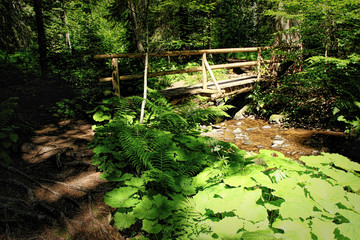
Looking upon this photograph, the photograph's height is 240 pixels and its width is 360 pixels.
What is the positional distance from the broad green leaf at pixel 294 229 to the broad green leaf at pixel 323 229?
39mm

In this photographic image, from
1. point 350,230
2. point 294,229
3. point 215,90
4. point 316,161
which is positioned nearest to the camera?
point 350,230

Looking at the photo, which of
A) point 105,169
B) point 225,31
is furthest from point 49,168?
point 225,31

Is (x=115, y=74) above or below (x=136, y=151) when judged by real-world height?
above

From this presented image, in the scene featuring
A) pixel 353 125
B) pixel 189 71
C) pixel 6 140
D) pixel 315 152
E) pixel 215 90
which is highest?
pixel 189 71

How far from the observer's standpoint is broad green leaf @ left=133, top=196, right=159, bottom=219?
4.86ft

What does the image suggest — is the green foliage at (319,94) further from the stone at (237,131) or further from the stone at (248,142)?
the stone at (248,142)

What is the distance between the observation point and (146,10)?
12.5 feet

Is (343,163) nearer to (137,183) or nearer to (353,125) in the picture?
(137,183)

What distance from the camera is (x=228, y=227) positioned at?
3.91 ft

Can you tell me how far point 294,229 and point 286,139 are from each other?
16.1ft

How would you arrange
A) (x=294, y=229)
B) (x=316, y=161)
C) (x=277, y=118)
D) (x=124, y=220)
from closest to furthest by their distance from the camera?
1. (x=294, y=229)
2. (x=124, y=220)
3. (x=316, y=161)
4. (x=277, y=118)

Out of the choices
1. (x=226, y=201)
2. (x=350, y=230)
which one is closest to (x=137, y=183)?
(x=226, y=201)

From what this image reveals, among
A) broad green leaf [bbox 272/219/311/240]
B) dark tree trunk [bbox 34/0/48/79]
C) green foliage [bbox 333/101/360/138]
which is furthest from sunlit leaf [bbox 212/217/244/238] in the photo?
dark tree trunk [bbox 34/0/48/79]

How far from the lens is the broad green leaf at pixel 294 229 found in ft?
3.46
